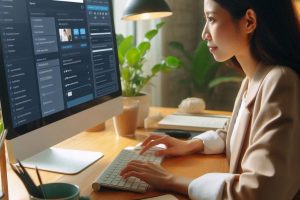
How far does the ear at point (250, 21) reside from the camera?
944 mm

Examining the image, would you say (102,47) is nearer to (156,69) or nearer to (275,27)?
(156,69)

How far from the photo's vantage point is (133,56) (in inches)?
58.6

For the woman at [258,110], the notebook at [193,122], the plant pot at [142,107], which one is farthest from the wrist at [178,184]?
the plant pot at [142,107]

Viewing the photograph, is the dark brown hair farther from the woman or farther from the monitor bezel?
the monitor bezel

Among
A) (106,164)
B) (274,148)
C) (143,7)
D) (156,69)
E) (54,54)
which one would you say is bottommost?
(106,164)

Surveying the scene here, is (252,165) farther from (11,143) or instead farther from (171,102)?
(171,102)

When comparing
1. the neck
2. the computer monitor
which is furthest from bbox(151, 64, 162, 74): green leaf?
the neck

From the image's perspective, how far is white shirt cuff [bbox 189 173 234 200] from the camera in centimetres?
85

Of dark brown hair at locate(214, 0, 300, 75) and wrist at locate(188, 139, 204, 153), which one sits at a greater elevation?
dark brown hair at locate(214, 0, 300, 75)

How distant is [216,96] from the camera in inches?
129

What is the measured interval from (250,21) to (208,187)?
16.8 inches

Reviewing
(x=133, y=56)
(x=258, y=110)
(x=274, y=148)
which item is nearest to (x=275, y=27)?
(x=258, y=110)

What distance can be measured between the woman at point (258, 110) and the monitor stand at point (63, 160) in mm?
180

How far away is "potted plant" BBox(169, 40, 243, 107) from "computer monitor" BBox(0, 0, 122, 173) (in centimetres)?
164
